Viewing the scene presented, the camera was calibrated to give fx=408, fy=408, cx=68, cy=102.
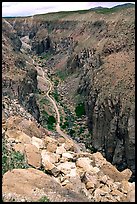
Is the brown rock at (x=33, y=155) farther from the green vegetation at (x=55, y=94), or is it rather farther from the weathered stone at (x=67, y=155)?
the green vegetation at (x=55, y=94)

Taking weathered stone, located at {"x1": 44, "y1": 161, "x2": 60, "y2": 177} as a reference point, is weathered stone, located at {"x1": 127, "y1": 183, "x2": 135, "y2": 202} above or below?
below

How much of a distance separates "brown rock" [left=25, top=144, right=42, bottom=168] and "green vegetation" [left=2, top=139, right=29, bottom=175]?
0.96 metres

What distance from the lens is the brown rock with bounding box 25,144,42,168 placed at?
78.8 ft

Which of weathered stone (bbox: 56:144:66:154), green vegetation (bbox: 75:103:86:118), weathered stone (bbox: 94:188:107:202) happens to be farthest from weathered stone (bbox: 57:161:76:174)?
green vegetation (bbox: 75:103:86:118)

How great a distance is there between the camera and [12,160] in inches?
869

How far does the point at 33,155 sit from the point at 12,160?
278 cm

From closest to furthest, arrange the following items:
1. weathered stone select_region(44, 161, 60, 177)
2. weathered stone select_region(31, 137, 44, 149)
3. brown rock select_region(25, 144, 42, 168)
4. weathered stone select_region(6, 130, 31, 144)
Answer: weathered stone select_region(44, 161, 60, 177)
brown rock select_region(25, 144, 42, 168)
weathered stone select_region(6, 130, 31, 144)
weathered stone select_region(31, 137, 44, 149)

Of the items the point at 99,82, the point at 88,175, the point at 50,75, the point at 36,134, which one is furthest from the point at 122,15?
the point at 88,175

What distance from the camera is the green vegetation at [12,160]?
70.4ft

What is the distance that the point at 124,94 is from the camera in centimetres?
5875

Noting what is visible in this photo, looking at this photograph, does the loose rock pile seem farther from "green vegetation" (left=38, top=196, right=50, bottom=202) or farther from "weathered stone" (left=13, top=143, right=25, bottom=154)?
"green vegetation" (left=38, top=196, right=50, bottom=202)

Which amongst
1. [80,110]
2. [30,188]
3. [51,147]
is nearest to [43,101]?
[80,110]

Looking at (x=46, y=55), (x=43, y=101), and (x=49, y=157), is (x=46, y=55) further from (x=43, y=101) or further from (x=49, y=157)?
(x=49, y=157)

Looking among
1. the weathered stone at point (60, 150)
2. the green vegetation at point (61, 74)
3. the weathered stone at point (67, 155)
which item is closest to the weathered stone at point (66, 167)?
the weathered stone at point (67, 155)
